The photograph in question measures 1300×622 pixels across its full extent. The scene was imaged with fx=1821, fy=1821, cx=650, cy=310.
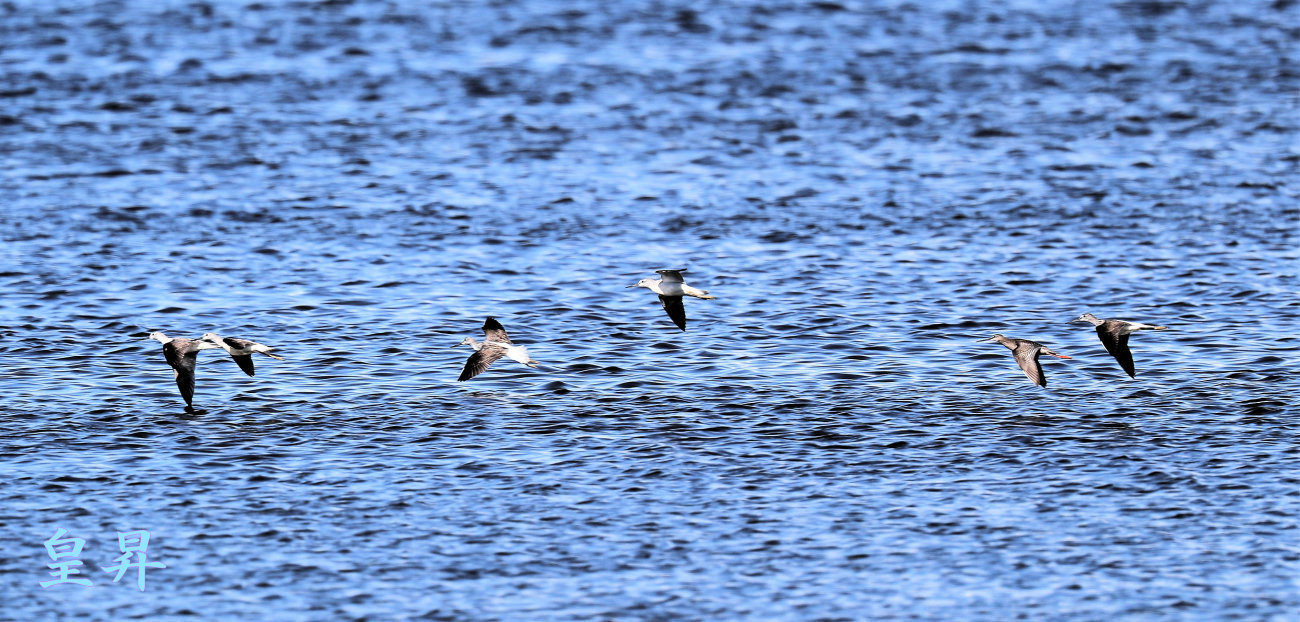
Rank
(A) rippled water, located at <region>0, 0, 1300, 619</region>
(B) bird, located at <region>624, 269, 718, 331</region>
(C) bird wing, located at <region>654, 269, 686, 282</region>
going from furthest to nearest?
(B) bird, located at <region>624, 269, 718, 331</region>, (C) bird wing, located at <region>654, 269, 686, 282</region>, (A) rippled water, located at <region>0, 0, 1300, 619</region>

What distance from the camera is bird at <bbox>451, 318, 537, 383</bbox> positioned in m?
22.1

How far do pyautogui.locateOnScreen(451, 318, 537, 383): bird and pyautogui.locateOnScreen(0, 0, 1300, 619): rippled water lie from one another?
0.64 meters

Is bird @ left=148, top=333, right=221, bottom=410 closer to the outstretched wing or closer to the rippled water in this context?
the outstretched wing

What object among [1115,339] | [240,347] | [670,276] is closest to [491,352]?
[670,276]

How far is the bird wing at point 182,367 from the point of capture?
72.7ft

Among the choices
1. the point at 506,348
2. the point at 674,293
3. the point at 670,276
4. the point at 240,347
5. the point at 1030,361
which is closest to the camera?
the point at 670,276

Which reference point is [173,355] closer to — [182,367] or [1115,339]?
[182,367]

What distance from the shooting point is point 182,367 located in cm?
2227

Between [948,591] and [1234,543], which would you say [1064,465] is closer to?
[1234,543]

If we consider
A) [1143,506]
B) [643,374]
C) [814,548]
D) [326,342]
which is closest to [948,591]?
[814,548]

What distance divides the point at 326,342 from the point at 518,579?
9.47 m

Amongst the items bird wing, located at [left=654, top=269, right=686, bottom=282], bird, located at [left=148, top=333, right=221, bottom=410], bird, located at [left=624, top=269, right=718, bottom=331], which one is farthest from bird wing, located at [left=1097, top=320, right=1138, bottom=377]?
bird, located at [left=148, top=333, right=221, bottom=410]

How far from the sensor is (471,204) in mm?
34469

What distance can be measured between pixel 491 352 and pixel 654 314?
5.67m
